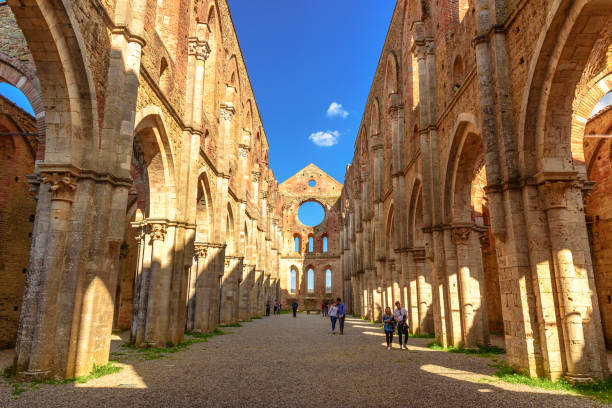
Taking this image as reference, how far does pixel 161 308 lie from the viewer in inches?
449

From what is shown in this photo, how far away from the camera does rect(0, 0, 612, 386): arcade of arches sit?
259 inches

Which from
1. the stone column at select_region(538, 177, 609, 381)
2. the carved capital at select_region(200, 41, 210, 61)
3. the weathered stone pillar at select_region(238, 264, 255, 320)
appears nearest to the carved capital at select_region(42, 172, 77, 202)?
the stone column at select_region(538, 177, 609, 381)

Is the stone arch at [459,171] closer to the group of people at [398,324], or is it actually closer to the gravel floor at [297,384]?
the group of people at [398,324]

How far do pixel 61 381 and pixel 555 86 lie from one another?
9.71 metres

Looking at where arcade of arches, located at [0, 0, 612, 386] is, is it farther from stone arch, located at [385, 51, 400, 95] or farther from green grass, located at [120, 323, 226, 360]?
green grass, located at [120, 323, 226, 360]

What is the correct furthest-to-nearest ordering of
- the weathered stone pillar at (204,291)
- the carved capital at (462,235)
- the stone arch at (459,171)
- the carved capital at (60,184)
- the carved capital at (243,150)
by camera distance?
1. the carved capital at (243,150)
2. the weathered stone pillar at (204,291)
3. the carved capital at (462,235)
4. the stone arch at (459,171)
5. the carved capital at (60,184)

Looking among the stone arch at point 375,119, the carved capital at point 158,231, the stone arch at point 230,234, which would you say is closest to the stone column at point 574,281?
the carved capital at point 158,231

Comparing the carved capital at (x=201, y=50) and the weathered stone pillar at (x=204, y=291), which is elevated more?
the carved capital at (x=201, y=50)

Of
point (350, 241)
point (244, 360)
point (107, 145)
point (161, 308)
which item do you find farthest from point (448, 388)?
point (350, 241)

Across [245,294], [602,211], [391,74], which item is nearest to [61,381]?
[602,211]

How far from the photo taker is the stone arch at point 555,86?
20.3 ft

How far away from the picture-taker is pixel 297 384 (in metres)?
6.58

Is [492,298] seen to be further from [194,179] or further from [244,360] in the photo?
[194,179]

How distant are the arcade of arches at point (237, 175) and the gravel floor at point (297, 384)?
0.93 metres
